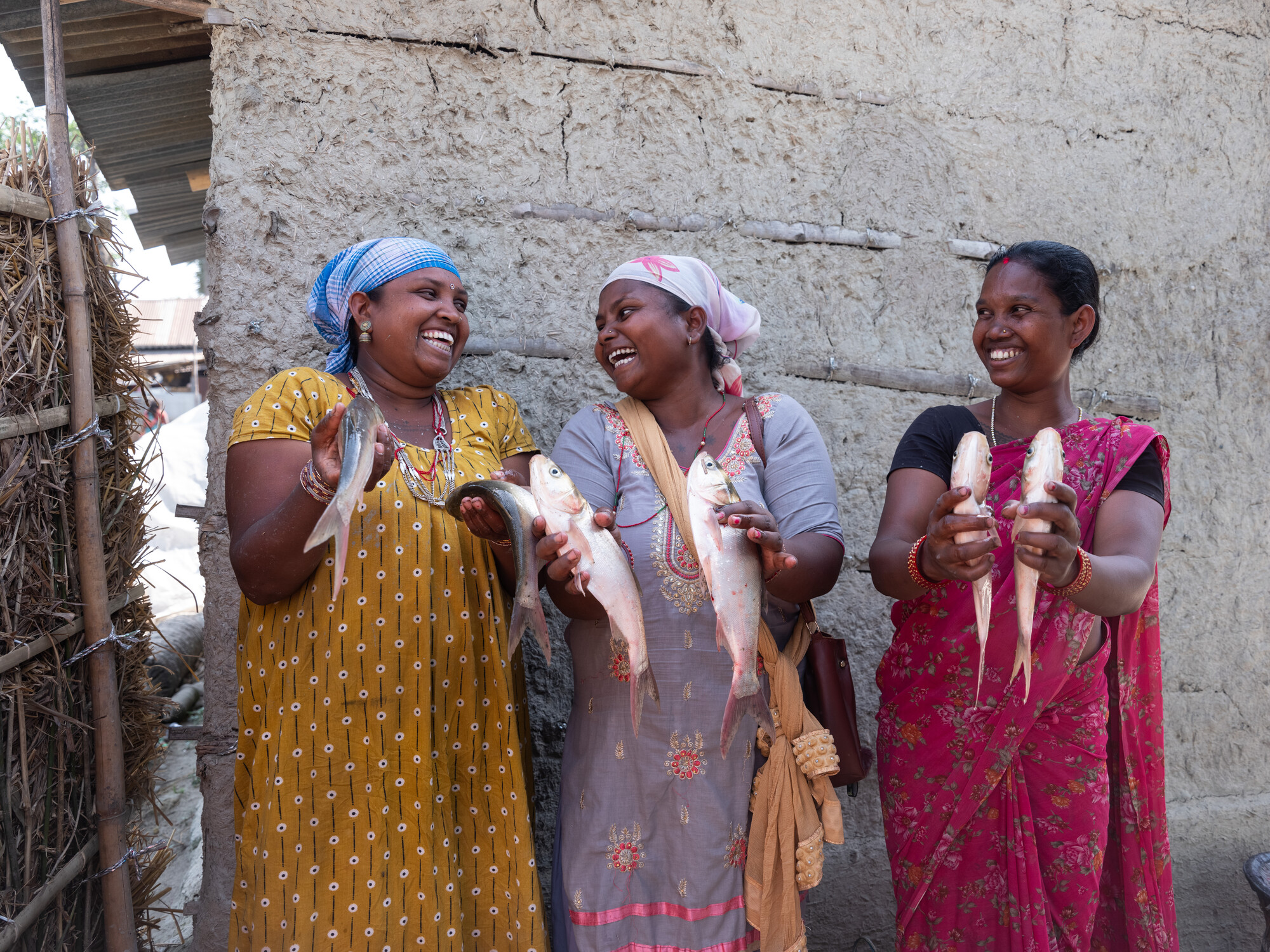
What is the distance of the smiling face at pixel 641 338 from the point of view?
2.48 meters

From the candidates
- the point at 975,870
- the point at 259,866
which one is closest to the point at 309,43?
the point at 259,866

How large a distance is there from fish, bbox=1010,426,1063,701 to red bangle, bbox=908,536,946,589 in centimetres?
26

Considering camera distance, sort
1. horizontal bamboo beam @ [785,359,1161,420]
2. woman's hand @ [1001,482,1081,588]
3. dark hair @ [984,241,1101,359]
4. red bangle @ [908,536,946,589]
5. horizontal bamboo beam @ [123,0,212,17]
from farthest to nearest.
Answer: horizontal bamboo beam @ [785,359,1161,420] → horizontal bamboo beam @ [123,0,212,17] → dark hair @ [984,241,1101,359] → red bangle @ [908,536,946,589] → woman's hand @ [1001,482,1081,588]

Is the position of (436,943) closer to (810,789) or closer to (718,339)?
(810,789)

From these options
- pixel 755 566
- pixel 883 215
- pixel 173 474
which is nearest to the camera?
pixel 755 566

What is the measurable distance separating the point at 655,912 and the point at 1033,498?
1.38 meters

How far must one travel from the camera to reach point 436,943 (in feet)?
7.02

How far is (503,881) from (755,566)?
1.05 meters

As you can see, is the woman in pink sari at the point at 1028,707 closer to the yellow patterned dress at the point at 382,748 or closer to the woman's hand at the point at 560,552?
the woman's hand at the point at 560,552

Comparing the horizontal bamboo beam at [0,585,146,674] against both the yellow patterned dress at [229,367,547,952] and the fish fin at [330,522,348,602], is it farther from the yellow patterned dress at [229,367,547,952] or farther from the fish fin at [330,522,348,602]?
the fish fin at [330,522,348,602]

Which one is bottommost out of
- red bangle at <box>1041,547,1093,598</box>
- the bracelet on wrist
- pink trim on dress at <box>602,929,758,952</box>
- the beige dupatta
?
pink trim on dress at <box>602,929,758,952</box>

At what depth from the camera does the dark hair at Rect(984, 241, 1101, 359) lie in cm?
242

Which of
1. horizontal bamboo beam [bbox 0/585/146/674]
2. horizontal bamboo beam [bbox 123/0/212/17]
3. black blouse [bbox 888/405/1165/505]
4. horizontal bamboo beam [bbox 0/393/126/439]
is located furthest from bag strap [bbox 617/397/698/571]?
horizontal bamboo beam [bbox 123/0/212/17]

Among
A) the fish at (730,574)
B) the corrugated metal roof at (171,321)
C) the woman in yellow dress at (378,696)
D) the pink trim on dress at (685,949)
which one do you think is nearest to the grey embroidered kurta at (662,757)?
the pink trim on dress at (685,949)
